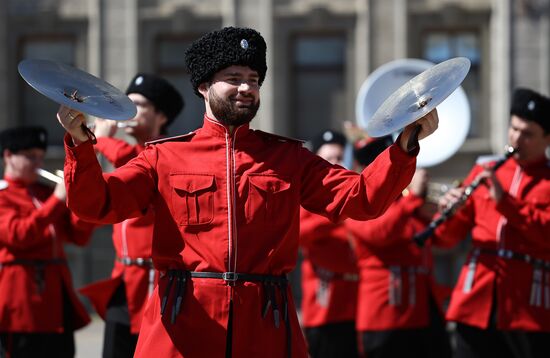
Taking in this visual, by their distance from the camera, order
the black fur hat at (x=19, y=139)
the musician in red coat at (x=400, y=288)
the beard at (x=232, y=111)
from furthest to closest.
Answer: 1. the musician in red coat at (x=400, y=288)
2. the black fur hat at (x=19, y=139)
3. the beard at (x=232, y=111)

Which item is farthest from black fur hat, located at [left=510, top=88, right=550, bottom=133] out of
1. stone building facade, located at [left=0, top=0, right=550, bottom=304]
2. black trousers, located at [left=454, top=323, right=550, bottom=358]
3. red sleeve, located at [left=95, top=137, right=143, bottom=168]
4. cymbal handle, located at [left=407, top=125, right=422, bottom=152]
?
stone building facade, located at [left=0, top=0, right=550, bottom=304]

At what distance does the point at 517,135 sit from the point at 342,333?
2.52m

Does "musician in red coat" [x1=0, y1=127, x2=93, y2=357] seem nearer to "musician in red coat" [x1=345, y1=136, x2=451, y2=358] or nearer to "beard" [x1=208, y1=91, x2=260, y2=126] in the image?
"musician in red coat" [x1=345, y1=136, x2=451, y2=358]

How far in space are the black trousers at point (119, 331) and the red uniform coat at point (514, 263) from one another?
187cm

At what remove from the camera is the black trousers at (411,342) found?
27.9 feet

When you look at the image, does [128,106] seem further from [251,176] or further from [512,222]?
[512,222]

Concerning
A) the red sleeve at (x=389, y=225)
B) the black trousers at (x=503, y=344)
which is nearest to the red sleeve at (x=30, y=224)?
the red sleeve at (x=389, y=225)

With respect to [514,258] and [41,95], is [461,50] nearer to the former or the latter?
[41,95]

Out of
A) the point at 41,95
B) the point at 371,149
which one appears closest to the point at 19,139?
the point at 371,149

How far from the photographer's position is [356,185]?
4.90 metres

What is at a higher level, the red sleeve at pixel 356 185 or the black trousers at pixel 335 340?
the red sleeve at pixel 356 185

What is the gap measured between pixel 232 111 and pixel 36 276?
3.28m

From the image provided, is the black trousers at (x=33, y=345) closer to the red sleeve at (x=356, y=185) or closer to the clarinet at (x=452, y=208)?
the clarinet at (x=452, y=208)

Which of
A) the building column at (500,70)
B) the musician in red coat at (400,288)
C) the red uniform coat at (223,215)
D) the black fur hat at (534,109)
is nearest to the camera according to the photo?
the red uniform coat at (223,215)
